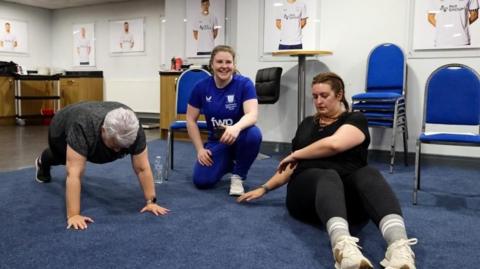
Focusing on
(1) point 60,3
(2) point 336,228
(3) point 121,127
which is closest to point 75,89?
(1) point 60,3

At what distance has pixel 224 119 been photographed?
8.95 feet

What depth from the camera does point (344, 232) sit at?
1.45 meters

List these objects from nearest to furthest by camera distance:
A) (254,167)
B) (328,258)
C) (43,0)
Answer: (328,258), (254,167), (43,0)

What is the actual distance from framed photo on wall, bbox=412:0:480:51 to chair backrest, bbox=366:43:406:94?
9.5 inches

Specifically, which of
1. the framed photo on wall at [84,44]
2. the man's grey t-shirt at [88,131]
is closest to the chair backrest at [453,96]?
the man's grey t-shirt at [88,131]

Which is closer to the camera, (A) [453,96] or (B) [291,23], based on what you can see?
(A) [453,96]

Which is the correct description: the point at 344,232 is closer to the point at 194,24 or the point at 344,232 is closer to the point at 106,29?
the point at 194,24

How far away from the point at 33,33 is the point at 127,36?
2.33m

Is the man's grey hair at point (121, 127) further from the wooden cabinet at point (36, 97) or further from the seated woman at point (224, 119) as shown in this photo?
the wooden cabinet at point (36, 97)

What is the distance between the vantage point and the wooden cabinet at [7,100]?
23.7ft

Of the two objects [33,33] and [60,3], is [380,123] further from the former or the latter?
[33,33]

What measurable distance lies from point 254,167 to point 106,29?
19.5 ft

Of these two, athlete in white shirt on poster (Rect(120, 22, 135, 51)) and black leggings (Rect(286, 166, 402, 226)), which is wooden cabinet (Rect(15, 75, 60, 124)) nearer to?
athlete in white shirt on poster (Rect(120, 22, 135, 51))

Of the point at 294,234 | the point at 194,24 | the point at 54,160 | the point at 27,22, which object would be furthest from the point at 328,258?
the point at 27,22
